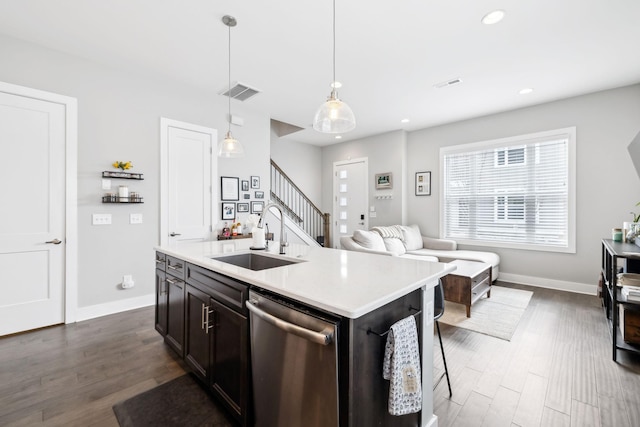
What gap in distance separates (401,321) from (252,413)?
95 cm

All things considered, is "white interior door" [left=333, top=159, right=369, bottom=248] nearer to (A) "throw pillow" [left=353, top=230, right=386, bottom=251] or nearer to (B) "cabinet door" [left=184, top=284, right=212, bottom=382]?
(A) "throw pillow" [left=353, top=230, right=386, bottom=251]

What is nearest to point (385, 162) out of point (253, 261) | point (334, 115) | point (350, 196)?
point (350, 196)

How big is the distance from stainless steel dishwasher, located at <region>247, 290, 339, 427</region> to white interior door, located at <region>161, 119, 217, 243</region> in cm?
296

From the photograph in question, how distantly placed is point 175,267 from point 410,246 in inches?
161

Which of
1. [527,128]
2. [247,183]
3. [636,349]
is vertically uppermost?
[527,128]

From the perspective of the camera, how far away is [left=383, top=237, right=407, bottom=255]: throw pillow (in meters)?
4.71

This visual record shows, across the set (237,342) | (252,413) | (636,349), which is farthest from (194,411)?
(636,349)

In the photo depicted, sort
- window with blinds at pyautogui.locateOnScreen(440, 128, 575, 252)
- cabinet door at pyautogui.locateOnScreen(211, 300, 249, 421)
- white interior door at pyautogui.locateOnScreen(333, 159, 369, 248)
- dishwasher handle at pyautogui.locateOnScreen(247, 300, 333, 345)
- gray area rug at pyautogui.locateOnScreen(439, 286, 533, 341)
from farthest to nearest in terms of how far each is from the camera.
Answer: white interior door at pyautogui.locateOnScreen(333, 159, 369, 248) < window with blinds at pyautogui.locateOnScreen(440, 128, 575, 252) < gray area rug at pyautogui.locateOnScreen(439, 286, 533, 341) < cabinet door at pyautogui.locateOnScreen(211, 300, 249, 421) < dishwasher handle at pyautogui.locateOnScreen(247, 300, 333, 345)

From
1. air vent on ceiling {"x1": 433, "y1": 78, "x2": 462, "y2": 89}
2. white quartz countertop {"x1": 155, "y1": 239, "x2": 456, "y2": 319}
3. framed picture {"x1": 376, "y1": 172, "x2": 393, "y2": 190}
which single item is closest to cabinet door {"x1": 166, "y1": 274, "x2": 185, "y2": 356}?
white quartz countertop {"x1": 155, "y1": 239, "x2": 456, "y2": 319}

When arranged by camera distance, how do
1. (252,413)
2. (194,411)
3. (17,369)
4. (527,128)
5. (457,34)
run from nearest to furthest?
1. (252,413)
2. (194,411)
3. (17,369)
4. (457,34)
5. (527,128)

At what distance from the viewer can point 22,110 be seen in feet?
9.37

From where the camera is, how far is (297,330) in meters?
1.14

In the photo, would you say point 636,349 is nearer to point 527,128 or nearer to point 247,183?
point 527,128

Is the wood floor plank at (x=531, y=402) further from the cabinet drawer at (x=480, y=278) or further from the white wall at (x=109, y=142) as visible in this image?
the white wall at (x=109, y=142)
